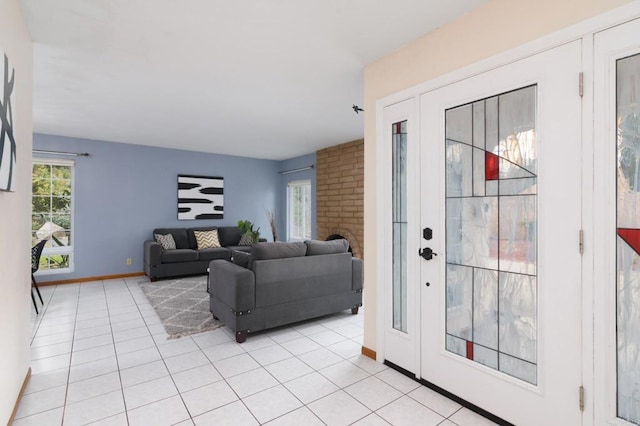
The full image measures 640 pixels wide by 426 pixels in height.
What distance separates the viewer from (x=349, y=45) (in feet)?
8.11

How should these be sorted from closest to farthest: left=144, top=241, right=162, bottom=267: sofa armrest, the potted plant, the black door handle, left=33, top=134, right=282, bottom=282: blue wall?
the black door handle
left=144, top=241, right=162, bottom=267: sofa armrest
left=33, top=134, right=282, bottom=282: blue wall
the potted plant

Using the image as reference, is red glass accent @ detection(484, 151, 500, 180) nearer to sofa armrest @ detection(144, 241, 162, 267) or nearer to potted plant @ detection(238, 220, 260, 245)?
potted plant @ detection(238, 220, 260, 245)

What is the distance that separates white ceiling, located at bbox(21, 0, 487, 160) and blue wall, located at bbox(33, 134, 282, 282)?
3.31 ft

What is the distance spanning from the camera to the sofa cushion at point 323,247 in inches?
138

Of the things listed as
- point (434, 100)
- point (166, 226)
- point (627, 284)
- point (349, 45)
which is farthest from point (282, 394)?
point (166, 226)

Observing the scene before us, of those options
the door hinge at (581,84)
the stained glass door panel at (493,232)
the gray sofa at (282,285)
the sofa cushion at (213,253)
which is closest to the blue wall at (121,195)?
the sofa cushion at (213,253)

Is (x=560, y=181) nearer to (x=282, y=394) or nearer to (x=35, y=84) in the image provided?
(x=282, y=394)

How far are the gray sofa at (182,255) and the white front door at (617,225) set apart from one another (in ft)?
18.3

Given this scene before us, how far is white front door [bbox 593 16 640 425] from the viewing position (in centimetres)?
145

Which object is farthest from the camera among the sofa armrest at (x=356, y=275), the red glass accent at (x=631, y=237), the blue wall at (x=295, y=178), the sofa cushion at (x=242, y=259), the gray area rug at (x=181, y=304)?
the blue wall at (x=295, y=178)

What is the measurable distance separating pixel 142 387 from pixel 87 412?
335 millimetres

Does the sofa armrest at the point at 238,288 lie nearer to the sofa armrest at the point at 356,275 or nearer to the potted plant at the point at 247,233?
the sofa armrest at the point at 356,275

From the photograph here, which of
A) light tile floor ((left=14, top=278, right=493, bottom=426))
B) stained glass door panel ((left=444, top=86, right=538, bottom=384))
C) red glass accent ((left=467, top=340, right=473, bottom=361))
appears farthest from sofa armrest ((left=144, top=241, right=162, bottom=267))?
red glass accent ((left=467, top=340, right=473, bottom=361))

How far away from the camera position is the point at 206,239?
21.0ft
